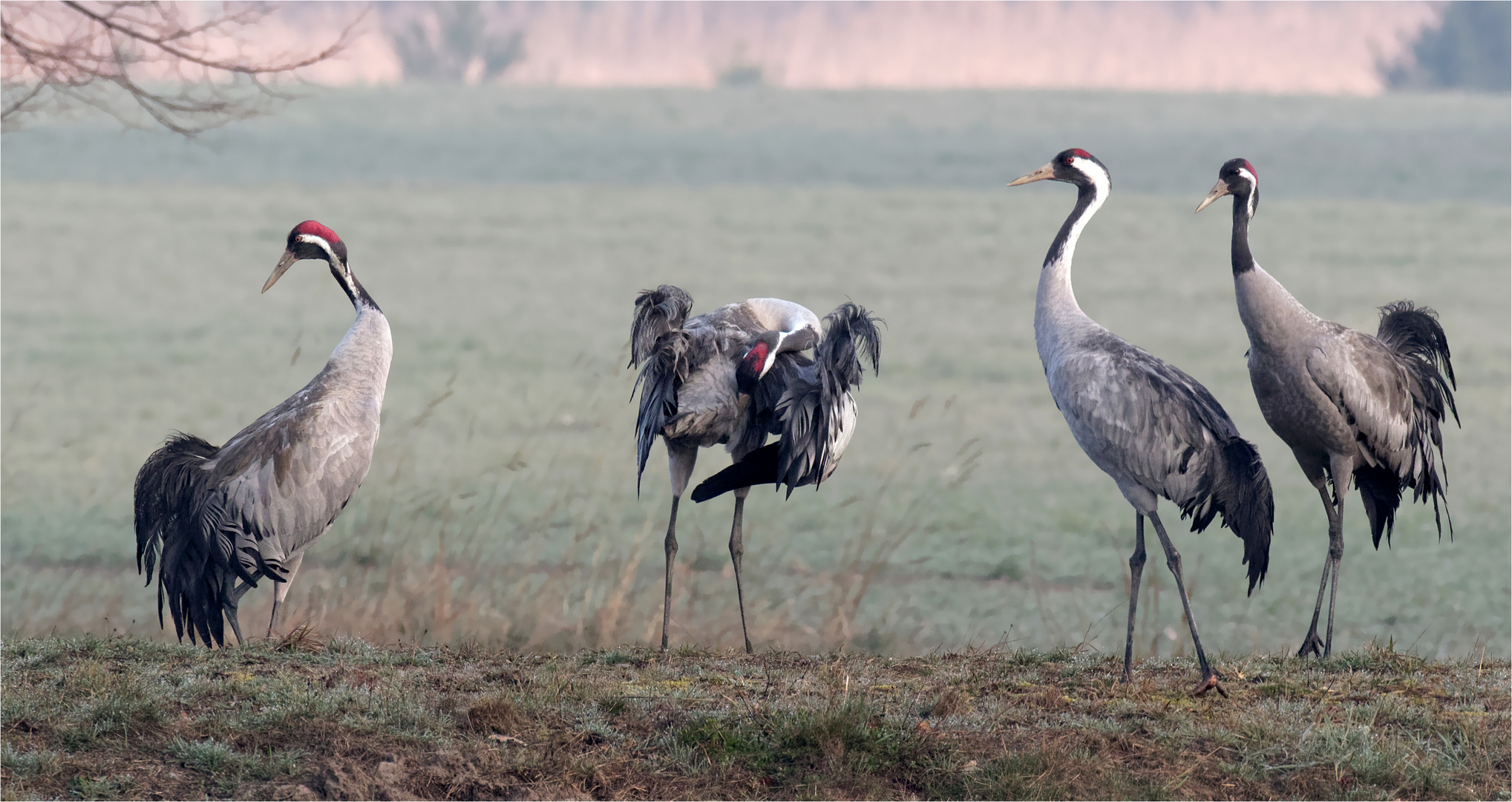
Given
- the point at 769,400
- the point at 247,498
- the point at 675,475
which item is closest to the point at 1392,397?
the point at 769,400

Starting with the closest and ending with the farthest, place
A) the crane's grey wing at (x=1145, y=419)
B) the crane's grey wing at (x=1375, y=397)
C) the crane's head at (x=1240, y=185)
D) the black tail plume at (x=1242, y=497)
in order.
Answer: the crane's grey wing at (x=1145, y=419) < the black tail plume at (x=1242, y=497) < the crane's grey wing at (x=1375, y=397) < the crane's head at (x=1240, y=185)

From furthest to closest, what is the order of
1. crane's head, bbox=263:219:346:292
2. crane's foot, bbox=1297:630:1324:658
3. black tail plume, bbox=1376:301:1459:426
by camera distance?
crane's head, bbox=263:219:346:292, black tail plume, bbox=1376:301:1459:426, crane's foot, bbox=1297:630:1324:658

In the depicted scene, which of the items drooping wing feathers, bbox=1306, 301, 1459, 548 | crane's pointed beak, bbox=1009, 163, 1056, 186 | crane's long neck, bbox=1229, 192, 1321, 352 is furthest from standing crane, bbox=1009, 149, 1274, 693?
crane's pointed beak, bbox=1009, 163, 1056, 186

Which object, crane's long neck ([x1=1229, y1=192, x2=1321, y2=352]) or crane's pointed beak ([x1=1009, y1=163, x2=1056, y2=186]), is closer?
crane's long neck ([x1=1229, y1=192, x2=1321, y2=352])

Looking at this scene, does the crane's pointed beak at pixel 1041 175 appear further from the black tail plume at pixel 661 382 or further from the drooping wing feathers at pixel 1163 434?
the black tail plume at pixel 661 382

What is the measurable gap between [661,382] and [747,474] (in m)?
0.61

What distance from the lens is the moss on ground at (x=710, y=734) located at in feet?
14.2

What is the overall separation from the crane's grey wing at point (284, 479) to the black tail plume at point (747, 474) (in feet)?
5.48

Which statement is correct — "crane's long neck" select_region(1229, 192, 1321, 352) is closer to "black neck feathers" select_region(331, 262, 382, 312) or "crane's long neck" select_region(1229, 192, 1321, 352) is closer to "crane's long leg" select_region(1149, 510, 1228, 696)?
"crane's long leg" select_region(1149, 510, 1228, 696)

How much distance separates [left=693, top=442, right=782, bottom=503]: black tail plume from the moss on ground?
3.57 feet

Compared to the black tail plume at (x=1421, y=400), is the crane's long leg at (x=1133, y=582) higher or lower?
lower

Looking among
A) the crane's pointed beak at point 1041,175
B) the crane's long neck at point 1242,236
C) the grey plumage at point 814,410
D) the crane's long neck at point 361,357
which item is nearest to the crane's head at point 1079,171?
the crane's pointed beak at point 1041,175

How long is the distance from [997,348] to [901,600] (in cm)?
890

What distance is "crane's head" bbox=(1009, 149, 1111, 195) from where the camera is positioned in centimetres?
634
